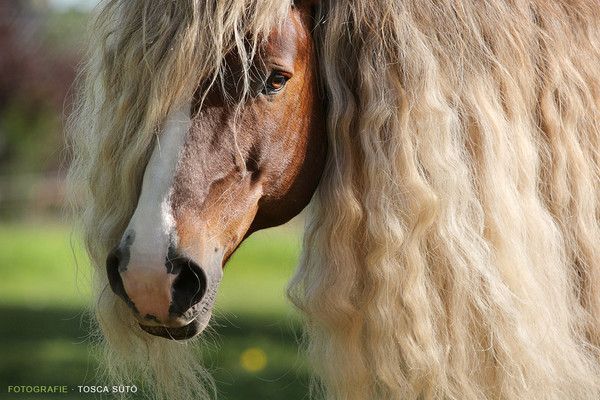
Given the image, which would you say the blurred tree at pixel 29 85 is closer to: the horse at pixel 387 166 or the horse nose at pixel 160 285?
the horse at pixel 387 166

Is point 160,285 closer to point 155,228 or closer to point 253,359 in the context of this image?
point 155,228

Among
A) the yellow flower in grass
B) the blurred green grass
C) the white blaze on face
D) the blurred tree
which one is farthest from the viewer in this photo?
the blurred tree

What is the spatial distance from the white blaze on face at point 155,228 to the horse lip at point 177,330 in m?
0.08

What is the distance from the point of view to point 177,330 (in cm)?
230

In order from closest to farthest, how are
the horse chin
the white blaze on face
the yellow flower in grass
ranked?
the white blaze on face, the horse chin, the yellow flower in grass

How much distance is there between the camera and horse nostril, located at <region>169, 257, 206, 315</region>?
86.0 inches

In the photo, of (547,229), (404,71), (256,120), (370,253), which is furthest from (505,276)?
(256,120)

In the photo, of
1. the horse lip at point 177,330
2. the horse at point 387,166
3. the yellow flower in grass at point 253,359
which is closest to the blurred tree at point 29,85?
the yellow flower in grass at point 253,359

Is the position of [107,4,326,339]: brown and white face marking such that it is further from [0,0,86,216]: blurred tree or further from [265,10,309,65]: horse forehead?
[0,0,86,216]: blurred tree

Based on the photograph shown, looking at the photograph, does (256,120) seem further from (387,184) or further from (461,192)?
(461,192)

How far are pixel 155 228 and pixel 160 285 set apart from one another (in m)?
0.13

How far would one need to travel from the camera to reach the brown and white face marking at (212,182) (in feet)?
7.13

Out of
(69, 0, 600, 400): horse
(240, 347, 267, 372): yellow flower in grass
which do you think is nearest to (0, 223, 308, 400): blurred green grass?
(240, 347, 267, 372): yellow flower in grass

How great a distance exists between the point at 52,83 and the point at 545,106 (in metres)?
20.5
